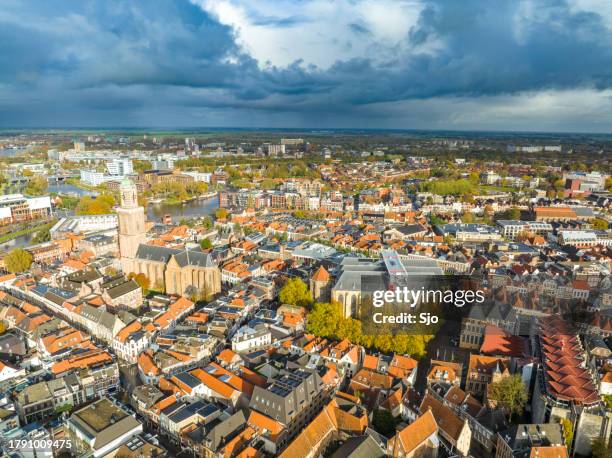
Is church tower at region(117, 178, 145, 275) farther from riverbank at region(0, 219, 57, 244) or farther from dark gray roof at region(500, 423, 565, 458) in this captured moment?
dark gray roof at region(500, 423, 565, 458)

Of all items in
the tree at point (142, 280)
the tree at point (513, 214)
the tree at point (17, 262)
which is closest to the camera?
the tree at point (142, 280)

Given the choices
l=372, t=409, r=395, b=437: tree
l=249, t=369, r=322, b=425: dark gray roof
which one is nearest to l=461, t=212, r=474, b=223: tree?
l=249, t=369, r=322, b=425: dark gray roof

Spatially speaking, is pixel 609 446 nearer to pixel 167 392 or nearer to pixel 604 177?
pixel 167 392

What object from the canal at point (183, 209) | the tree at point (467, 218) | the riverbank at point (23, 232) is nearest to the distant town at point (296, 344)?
the riverbank at point (23, 232)

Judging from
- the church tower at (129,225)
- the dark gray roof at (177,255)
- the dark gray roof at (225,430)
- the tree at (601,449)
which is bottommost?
the tree at (601,449)

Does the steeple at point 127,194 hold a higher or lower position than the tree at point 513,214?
higher

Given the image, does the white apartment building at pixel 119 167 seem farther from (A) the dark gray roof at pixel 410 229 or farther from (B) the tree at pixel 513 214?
(B) the tree at pixel 513 214
